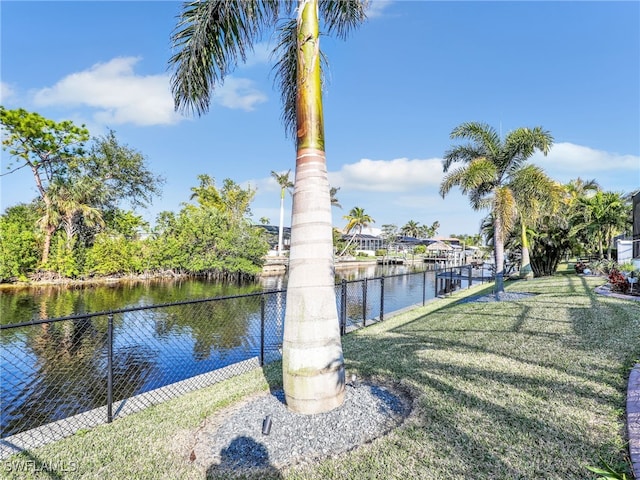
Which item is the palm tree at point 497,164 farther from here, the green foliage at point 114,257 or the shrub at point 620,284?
the green foliage at point 114,257

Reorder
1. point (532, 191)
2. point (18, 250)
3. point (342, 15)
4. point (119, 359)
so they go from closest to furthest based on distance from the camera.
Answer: point (342, 15) → point (119, 359) → point (532, 191) → point (18, 250)

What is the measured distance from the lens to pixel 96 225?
27.0 meters

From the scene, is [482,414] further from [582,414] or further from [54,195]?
[54,195]

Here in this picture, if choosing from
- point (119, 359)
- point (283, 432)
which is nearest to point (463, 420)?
point (283, 432)

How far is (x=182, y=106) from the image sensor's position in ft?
16.9

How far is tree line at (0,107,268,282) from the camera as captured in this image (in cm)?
2320

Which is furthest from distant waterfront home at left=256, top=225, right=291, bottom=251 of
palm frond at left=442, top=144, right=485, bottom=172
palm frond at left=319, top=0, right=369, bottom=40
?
palm frond at left=319, top=0, right=369, bottom=40

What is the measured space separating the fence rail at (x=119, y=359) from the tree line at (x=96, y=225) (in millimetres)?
12111

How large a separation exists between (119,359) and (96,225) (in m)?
20.7

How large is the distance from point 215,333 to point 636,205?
68.2ft

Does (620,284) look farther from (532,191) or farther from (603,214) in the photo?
(603,214)

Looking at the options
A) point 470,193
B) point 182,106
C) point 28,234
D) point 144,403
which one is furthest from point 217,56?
point 28,234

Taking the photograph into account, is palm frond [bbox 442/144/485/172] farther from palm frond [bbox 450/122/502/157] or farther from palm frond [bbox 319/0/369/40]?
palm frond [bbox 319/0/369/40]

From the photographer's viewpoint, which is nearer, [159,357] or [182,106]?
[182,106]
